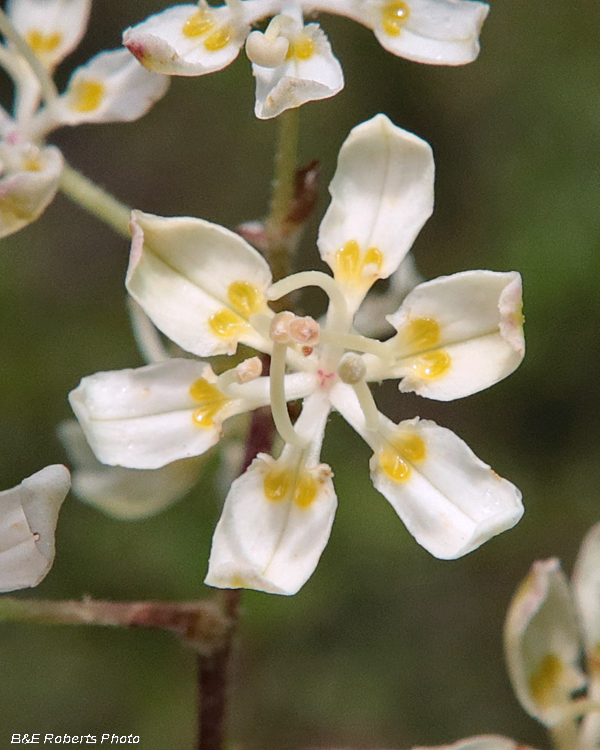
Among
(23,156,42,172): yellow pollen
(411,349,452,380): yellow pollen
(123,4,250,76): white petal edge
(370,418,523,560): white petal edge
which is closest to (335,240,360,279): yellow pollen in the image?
(411,349,452,380): yellow pollen

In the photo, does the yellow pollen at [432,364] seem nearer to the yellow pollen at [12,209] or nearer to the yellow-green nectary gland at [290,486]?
the yellow-green nectary gland at [290,486]

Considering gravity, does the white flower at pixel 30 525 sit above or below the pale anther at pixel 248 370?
below

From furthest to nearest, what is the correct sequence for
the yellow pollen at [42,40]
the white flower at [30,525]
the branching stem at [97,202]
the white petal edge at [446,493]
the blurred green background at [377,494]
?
the blurred green background at [377,494] < the yellow pollen at [42,40] < the branching stem at [97,202] < the white petal edge at [446,493] < the white flower at [30,525]

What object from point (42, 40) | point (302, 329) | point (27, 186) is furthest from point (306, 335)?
point (42, 40)

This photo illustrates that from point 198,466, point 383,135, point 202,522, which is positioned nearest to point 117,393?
point 198,466

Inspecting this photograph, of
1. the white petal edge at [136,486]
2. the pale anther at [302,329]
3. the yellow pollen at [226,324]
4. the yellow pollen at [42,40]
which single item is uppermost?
the pale anther at [302,329]

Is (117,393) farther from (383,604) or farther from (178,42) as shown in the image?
(383,604)

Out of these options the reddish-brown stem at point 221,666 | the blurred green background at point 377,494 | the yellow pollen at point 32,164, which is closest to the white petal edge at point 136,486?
the reddish-brown stem at point 221,666
